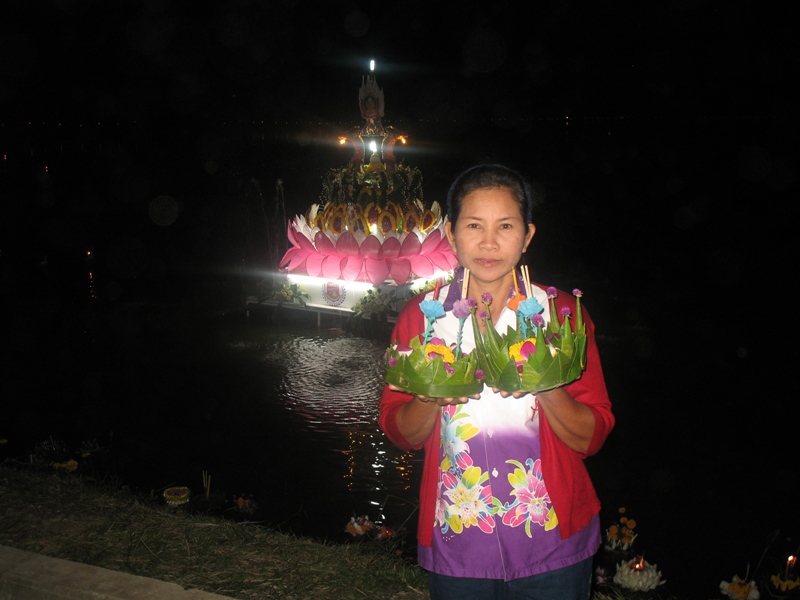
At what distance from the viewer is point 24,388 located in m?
6.24

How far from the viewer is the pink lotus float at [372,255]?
7.91 meters

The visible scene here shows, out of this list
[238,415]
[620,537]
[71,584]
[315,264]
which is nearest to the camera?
[71,584]

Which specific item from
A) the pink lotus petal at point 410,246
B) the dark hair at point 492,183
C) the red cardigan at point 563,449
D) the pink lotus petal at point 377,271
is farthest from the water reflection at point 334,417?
the dark hair at point 492,183

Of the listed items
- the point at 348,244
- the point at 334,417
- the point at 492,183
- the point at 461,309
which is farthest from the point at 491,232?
the point at 348,244

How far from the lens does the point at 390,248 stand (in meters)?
7.90

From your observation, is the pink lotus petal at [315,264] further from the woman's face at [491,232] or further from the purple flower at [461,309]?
the purple flower at [461,309]

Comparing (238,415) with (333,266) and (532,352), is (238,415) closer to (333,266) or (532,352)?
(333,266)

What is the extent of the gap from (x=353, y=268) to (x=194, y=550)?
16.3 ft

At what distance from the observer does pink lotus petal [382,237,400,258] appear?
7.88 metres

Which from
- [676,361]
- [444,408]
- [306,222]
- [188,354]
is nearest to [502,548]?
[444,408]

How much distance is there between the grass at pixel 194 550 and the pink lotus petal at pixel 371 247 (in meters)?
4.44

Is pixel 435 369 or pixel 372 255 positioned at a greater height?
pixel 372 255

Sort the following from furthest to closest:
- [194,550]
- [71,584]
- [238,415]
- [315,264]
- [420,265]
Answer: [315,264] < [420,265] < [238,415] < [194,550] < [71,584]

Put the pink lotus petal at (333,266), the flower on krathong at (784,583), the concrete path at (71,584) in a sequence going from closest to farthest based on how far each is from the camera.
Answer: the concrete path at (71,584), the flower on krathong at (784,583), the pink lotus petal at (333,266)
